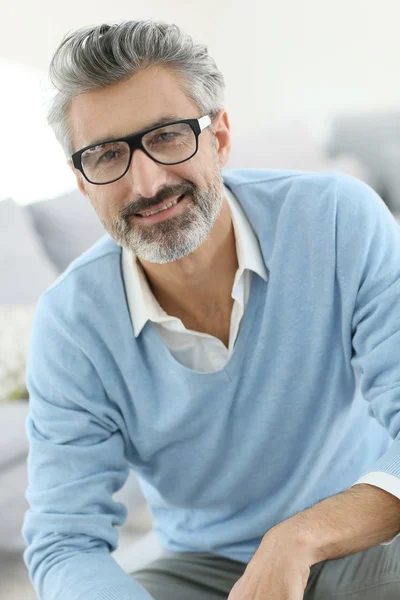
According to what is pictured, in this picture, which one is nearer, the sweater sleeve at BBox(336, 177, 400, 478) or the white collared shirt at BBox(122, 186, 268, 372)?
the sweater sleeve at BBox(336, 177, 400, 478)

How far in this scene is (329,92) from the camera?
4184 mm

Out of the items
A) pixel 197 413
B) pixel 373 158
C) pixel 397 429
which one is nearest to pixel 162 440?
pixel 197 413

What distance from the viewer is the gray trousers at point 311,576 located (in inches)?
45.6

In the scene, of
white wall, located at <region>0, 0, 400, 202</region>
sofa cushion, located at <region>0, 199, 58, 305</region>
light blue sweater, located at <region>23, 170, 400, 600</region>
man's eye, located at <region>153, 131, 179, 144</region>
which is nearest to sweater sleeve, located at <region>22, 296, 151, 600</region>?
light blue sweater, located at <region>23, 170, 400, 600</region>

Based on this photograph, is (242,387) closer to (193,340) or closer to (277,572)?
(193,340)

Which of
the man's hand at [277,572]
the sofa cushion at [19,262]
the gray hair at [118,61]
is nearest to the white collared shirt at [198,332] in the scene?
the gray hair at [118,61]

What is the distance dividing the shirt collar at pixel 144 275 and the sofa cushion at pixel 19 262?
42.8 inches

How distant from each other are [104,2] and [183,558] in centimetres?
300

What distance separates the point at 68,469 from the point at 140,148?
53cm

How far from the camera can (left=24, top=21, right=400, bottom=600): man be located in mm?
1223

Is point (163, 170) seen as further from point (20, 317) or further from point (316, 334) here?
point (20, 317)

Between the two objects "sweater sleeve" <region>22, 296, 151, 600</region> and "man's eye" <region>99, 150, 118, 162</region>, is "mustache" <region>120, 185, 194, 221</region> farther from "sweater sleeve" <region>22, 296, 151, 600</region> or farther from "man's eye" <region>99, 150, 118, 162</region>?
"sweater sleeve" <region>22, 296, 151, 600</region>

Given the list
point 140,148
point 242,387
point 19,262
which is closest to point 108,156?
point 140,148

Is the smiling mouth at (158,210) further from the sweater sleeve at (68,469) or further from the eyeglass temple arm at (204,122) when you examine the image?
the sweater sleeve at (68,469)
